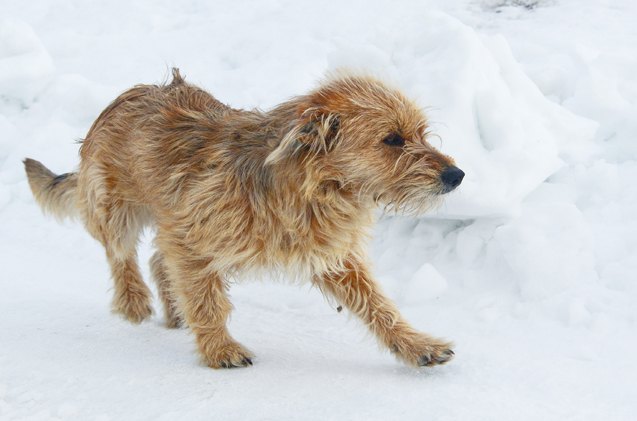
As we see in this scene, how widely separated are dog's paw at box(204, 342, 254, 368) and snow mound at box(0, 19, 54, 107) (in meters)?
4.91

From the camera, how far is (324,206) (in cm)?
418

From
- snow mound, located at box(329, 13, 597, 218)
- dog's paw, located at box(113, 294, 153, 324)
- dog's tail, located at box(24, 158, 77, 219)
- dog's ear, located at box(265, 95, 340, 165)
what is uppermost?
dog's ear, located at box(265, 95, 340, 165)

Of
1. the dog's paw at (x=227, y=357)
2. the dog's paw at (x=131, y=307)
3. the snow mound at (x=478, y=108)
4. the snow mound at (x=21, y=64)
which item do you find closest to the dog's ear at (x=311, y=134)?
the dog's paw at (x=227, y=357)

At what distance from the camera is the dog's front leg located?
4.45 metres

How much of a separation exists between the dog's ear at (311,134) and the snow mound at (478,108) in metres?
1.43

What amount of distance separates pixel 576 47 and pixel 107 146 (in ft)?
13.7

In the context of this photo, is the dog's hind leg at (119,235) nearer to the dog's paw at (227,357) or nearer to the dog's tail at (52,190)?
the dog's tail at (52,190)

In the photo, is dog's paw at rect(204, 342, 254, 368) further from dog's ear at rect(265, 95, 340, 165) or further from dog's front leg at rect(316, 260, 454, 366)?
dog's ear at rect(265, 95, 340, 165)

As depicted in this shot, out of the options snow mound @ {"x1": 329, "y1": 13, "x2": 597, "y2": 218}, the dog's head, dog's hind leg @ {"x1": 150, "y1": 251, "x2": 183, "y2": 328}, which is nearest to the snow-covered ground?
snow mound @ {"x1": 329, "y1": 13, "x2": 597, "y2": 218}

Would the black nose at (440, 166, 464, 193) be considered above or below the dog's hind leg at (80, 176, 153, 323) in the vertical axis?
above

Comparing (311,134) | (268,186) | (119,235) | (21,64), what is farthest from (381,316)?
(21,64)

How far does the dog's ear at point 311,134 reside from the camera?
4.01 metres

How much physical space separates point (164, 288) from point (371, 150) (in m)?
2.16

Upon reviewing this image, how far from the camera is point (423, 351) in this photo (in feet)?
14.6
